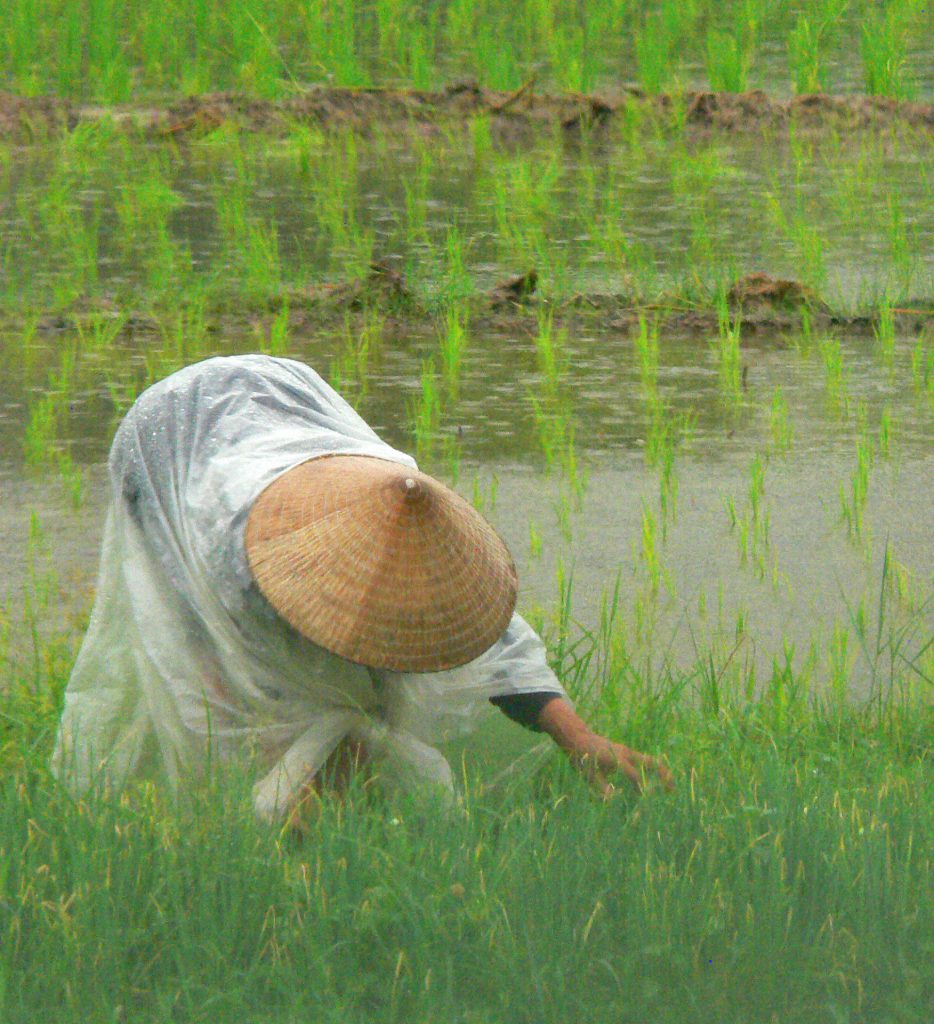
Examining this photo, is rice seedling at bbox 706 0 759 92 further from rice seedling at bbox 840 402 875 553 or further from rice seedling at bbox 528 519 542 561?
rice seedling at bbox 528 519 542 561

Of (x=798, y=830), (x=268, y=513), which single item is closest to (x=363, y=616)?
(x=268, y=513)

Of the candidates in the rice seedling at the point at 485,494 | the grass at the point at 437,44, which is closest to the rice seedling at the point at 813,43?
the grass at the point at 437,44

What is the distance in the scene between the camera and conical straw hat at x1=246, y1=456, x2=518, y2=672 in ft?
6.32

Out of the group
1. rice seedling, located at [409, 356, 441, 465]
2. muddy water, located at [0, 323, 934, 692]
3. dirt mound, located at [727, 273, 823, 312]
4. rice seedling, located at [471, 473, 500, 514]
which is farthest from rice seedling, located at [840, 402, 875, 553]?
dirt mound, located at [727, 273, 823, 312]

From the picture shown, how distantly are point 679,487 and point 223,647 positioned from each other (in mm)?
1813

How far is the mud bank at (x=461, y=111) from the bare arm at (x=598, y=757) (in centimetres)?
491

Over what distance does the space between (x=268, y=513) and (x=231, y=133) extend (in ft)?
16.2

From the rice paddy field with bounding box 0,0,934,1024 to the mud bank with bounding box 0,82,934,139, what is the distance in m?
0.02

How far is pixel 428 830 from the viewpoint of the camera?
201cm

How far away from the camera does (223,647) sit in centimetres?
215

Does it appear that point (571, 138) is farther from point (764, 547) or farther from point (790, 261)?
point (764, 547)

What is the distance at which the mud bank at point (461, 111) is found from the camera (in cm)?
684

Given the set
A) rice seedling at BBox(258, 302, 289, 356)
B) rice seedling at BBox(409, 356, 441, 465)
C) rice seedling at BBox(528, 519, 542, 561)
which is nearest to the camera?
rice seedling at BBox(528, 519, 542, 561)

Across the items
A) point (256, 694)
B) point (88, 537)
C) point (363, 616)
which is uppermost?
point (363, 616)
